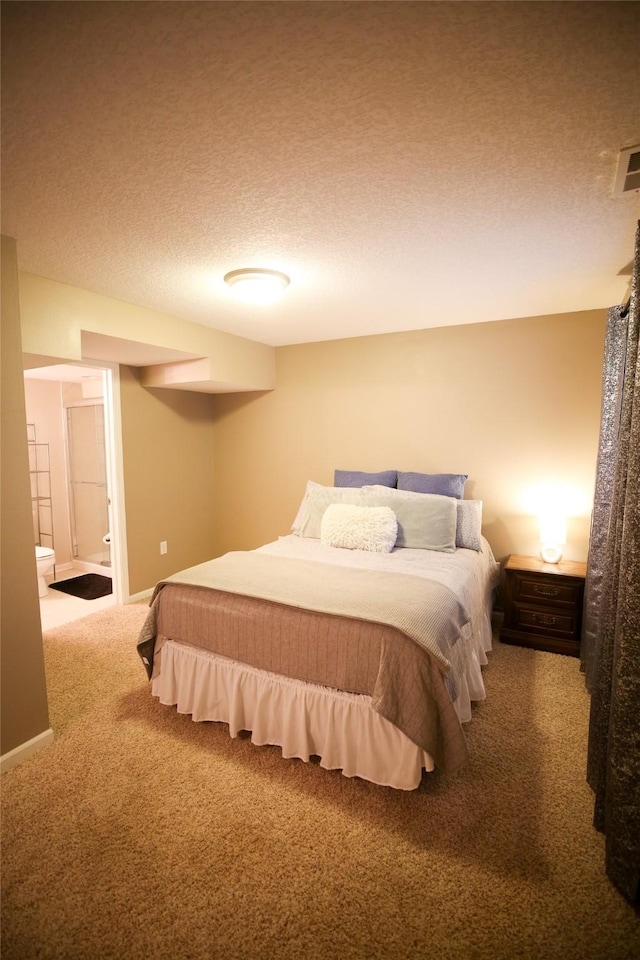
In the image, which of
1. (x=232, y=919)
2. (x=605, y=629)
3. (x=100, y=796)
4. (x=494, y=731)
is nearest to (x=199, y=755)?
(x=100, y=796)

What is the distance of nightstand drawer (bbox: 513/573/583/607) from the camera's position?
2859mm

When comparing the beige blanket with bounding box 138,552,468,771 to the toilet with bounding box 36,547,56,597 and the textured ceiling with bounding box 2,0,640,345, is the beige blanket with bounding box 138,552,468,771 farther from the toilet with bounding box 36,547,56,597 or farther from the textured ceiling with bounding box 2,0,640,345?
the toilet with bounding box 36,547,56,597

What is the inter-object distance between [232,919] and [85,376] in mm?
4519

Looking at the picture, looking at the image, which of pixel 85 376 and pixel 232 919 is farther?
pixel 85 376

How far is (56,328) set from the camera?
2.46m

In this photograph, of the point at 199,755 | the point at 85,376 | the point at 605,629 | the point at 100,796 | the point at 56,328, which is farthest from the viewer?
the point at 85,376

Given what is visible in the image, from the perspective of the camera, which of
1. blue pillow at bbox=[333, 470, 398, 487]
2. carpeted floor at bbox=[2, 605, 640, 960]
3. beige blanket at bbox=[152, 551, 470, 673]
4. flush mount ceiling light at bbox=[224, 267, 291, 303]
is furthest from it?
blue pillow at bbox=[333, 470, 398, 487]

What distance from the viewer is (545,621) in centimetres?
296

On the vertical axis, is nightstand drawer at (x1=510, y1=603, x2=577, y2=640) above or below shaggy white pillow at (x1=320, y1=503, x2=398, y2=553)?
below

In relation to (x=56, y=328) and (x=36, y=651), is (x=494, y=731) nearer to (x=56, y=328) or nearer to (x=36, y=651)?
(x=36, y=651)

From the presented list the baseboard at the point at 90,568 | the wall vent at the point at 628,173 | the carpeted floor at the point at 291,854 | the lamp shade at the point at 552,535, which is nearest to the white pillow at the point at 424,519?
the lamp shade at the point at 552,535

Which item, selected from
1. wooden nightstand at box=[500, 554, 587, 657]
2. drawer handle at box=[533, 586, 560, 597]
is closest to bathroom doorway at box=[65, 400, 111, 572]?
wooden nightstand at box=[500, 554, 587, 657]

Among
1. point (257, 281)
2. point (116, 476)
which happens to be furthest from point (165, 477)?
point (257, 281)

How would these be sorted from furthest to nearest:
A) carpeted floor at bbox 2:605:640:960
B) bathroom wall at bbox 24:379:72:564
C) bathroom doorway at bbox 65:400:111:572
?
bathroom wall at bbox 24:379:72:564 < bathroom doorway at bbox 65:400:111:572 < carpeted floor at bbox 2:605:640:960
